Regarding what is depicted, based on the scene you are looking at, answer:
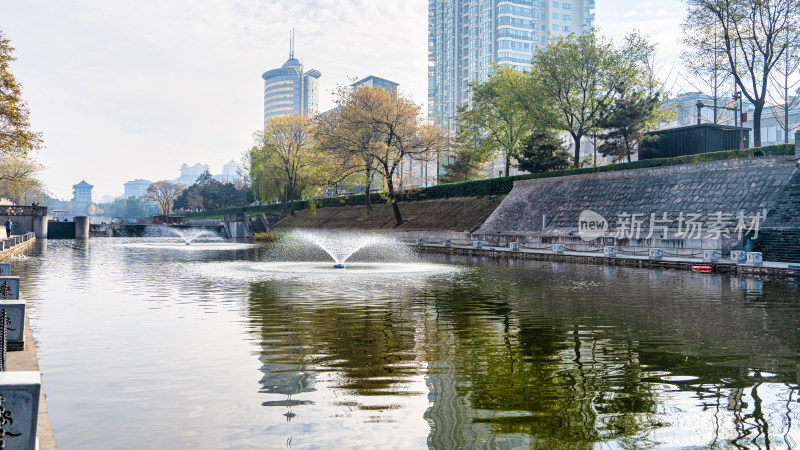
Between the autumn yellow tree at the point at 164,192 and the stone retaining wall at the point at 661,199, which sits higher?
the autumn yellow tree at the point at 164,192

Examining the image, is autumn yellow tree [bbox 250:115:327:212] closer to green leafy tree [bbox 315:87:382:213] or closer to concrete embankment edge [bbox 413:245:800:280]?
green leafy tree [bbox 315:87:382:213]

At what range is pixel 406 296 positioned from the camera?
599 inches

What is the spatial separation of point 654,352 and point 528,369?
2468 mm

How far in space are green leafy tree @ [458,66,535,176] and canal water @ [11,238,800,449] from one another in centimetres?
3970

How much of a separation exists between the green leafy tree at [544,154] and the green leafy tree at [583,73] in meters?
1.86

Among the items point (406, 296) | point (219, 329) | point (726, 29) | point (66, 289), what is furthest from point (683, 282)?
point (726, 29)

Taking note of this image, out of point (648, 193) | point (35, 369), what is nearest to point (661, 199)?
point (648, 193)

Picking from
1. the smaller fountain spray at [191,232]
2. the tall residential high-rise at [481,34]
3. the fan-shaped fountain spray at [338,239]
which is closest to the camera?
the fan-shaped fountain spray at [338,239]

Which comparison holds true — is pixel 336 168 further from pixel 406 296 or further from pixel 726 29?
pixel 406 296

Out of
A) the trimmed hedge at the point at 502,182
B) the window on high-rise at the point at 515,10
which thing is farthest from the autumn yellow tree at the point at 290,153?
the window on high-rise at the point at 515,10

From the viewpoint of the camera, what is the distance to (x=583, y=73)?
46.5 meters

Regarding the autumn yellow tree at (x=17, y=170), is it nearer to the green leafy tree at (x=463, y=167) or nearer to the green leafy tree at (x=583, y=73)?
the green leafy tree at (x=463, y=167)

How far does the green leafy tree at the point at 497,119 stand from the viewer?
53844 millimetres

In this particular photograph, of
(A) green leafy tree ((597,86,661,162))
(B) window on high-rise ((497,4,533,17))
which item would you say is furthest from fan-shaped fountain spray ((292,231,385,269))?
(B) window on high-rise ((497,4,533,17))
